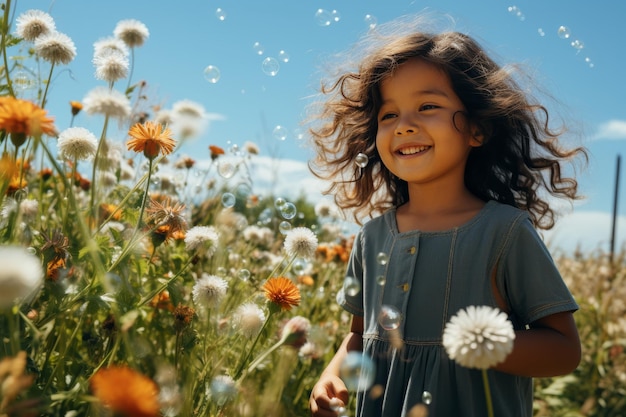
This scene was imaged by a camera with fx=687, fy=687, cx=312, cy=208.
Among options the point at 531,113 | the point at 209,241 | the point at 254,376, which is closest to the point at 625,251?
the point at 531,113

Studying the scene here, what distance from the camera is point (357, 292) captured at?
6.40ft

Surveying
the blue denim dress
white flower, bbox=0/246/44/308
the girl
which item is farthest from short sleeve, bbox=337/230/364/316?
white flower, bbox=0/246/44/308

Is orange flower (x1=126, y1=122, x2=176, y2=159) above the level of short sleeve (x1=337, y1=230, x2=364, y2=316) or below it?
above

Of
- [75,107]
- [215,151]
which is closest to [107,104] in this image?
[75,107]

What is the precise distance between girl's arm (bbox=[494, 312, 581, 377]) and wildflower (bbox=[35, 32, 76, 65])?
1352 millimetres

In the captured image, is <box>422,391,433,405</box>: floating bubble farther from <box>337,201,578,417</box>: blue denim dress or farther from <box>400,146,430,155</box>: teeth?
<box>400,146,430,155</box>: teeth

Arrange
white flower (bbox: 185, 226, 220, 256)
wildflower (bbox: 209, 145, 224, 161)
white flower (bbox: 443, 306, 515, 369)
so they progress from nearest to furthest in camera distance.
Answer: white flower (bbox: 443, 306, 515, 369)
white flower (bbox: 185, 226, 220, 256)
wildflower (bbox: 209, 145, 224, 161)

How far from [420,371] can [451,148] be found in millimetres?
567

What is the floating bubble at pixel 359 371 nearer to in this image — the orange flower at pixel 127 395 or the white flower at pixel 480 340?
the white flower at pixel 480 340

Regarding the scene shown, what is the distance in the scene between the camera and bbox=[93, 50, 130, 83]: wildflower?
1.78 meters

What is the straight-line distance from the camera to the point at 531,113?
6.86 feet

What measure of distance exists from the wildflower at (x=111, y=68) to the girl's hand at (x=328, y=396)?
953 mm

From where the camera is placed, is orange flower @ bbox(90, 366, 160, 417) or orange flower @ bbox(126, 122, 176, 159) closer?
orange flower @ bbox(90, 366, 160, 417)

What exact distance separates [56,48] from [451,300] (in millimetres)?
1226
